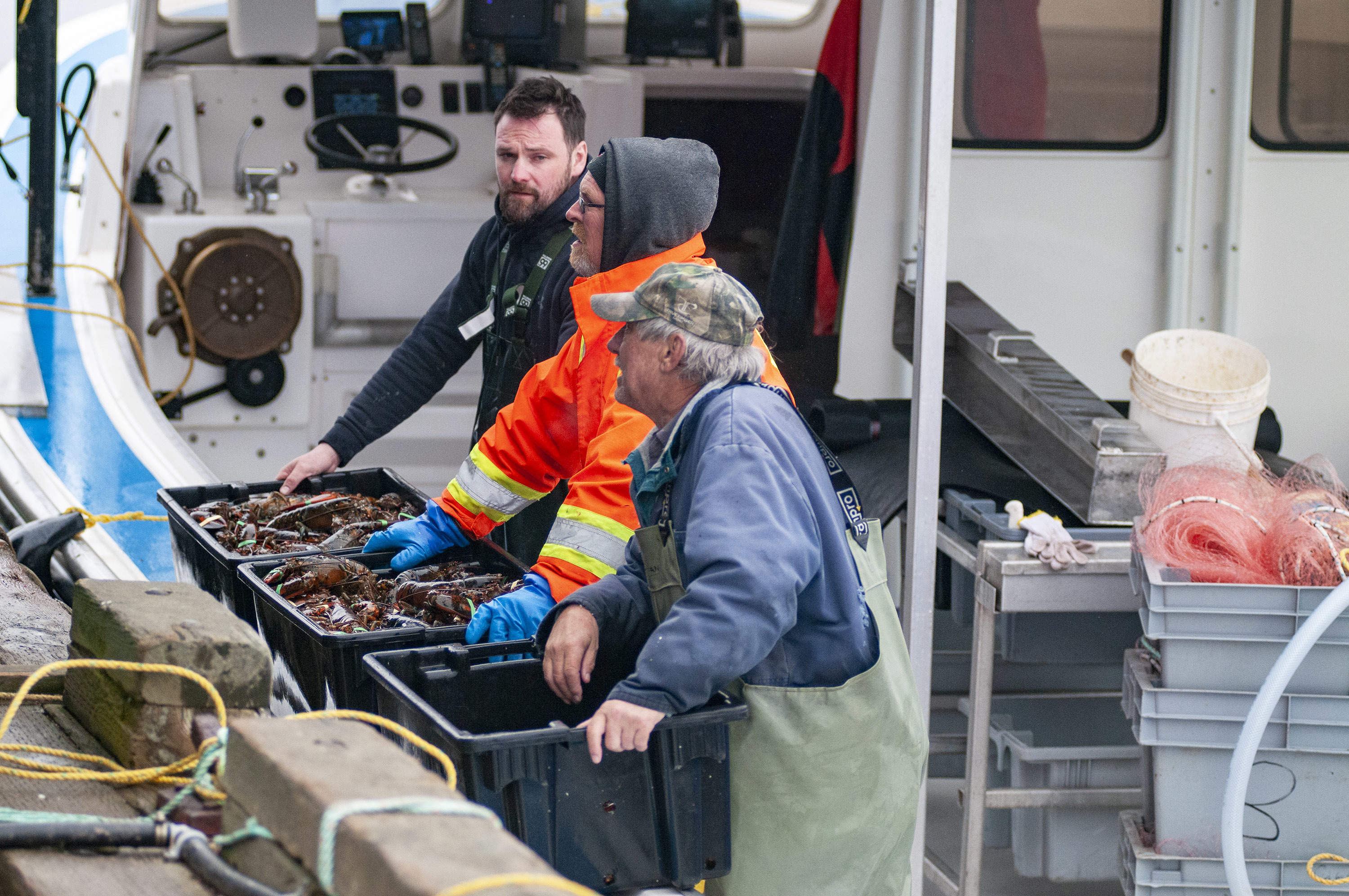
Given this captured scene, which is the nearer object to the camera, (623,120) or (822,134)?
(822,134)

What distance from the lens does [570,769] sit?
174cm

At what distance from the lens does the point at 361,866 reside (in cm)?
100

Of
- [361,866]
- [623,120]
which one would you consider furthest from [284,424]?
[361,866]

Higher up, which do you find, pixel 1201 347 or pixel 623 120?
pixel 623 120

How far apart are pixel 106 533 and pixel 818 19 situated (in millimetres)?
4233

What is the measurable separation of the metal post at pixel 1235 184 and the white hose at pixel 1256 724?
1871mm

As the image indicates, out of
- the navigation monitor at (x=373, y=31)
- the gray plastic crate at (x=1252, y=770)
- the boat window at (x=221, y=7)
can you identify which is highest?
the boat window at (x=221, y=7)

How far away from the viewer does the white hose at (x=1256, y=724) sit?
2.54 meters

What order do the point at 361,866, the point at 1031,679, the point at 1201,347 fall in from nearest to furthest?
the point at 361,866, the point at 1201,347, the point at 1031,679

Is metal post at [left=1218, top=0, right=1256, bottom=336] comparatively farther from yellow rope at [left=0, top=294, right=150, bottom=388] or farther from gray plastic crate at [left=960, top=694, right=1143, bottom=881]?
yellow rope at [left=0, top=294, right=150, bottom=388]

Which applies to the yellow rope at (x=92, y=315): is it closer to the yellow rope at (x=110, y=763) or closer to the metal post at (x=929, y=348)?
the metal post at (x=929, y=348)

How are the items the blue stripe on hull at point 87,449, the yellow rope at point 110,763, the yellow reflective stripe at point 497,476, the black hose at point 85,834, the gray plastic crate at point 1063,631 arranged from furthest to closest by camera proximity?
1. the gray plastic crate at point 1063,631
2. the blue stripe on hull at point 87,449
3. the yellow reflective stripe at point 497,476
4. the yellow rope at point 110,763
5. the black hose at point 85,834

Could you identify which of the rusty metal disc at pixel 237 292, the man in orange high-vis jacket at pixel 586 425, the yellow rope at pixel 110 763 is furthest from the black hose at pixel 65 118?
the yellow rope at pixel 110 763

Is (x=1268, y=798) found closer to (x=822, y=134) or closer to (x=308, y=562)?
(x=308, y=562)
